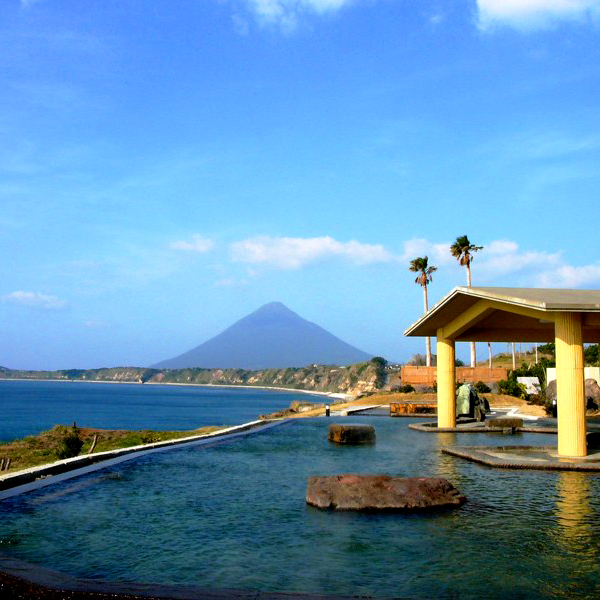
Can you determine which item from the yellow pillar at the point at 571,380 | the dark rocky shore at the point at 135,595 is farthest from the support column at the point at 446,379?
the dark rocky shore at the point at 135,595

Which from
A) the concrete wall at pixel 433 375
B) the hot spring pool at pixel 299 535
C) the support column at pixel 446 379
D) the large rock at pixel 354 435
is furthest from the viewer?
the concrete wall at pixel 433 375

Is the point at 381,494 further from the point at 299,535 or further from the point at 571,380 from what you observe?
the point at 571,380

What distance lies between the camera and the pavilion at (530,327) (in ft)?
60.3

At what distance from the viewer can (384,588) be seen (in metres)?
8.12

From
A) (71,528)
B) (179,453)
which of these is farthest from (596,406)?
(71,528)

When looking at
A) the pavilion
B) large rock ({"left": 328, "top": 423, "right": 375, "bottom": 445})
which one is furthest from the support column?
large rock ({"left": 328, "top": 423, "right": 375, "bottom": 445})

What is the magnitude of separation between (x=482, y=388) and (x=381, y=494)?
45389mm

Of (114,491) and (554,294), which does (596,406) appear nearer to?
(554,294)

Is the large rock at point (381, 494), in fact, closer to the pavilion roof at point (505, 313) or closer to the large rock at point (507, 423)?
the pavilion roof at point (505, 313)

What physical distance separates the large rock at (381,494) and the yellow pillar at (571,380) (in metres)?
6.86

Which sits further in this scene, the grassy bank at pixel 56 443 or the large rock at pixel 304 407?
the large rock at pixel 304 407

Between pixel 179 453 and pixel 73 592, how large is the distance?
13813mm

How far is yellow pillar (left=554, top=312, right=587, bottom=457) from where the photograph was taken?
18.3 meters

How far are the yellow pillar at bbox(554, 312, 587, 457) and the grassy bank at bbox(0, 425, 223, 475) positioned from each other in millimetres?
24165
